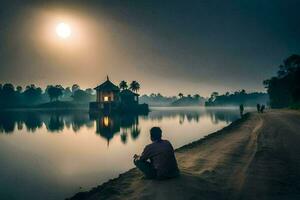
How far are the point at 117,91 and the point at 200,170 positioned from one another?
247 ft

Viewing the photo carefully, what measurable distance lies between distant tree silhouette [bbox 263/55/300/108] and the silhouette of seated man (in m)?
52.4

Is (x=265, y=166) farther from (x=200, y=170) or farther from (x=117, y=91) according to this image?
(x=117, y=91)

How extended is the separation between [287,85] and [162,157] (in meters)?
66.5

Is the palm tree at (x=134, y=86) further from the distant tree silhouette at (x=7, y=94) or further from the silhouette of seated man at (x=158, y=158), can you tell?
the silhouette of seated man at (x=158, y=158)

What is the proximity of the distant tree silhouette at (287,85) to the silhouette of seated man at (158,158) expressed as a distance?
52.4 m

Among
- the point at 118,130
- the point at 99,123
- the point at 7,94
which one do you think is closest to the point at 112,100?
the point at 99,123

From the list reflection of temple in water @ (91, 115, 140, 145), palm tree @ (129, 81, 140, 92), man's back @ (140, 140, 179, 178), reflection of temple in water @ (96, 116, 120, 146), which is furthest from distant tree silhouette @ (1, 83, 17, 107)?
man's back @ (140, 140, 179, 178)

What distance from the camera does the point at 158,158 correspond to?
8.29m

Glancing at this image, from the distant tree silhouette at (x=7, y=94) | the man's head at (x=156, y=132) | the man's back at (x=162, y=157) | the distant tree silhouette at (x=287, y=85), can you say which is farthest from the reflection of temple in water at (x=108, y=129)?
the distant tree silhouette at (x=7, y=94)

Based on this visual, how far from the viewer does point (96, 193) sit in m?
8.95

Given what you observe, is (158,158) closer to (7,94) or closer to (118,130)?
(118,130)

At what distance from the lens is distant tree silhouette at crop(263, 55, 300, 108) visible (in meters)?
54.0

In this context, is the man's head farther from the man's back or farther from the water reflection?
the water reflection

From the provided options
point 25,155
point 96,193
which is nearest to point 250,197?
point 96,193
